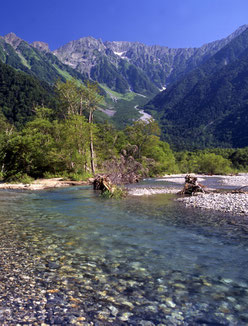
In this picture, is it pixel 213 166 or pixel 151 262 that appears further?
pixel 213 166

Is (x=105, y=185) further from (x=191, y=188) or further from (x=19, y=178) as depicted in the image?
(x=19, y=178)

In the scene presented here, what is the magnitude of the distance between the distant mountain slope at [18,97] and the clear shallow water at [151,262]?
A: 404 ft

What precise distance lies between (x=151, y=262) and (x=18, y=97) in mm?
156851

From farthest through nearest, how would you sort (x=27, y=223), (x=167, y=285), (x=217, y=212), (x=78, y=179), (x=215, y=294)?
(x=78, y=179) → (x=217, y=212) → (x=27, y=223) → (x=167, y=285) → (x=215, y=294)

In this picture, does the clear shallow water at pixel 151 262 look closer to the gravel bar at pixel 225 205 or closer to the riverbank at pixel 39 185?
the gravel bar at pixel 225 205

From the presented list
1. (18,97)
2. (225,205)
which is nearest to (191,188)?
(225,205)

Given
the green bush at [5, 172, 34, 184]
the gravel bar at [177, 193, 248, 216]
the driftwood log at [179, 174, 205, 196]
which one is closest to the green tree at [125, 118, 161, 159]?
the green bush at [5, 172, 34, 184]

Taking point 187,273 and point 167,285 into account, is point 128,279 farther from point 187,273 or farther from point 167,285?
point 187,273

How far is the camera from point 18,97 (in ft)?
481

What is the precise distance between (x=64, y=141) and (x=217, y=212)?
3381 cm

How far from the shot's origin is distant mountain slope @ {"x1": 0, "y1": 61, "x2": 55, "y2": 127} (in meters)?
133

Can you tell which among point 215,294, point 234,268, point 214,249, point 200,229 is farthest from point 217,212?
point 215,294

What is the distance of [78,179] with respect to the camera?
3922 cm

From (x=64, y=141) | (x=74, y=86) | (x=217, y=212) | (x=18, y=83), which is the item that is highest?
(x=18, y=83)
